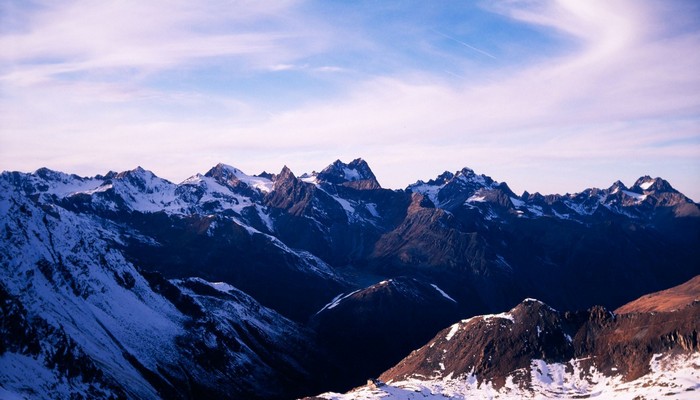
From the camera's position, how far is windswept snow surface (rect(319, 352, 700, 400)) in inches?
6673

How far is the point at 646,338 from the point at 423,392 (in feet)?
223

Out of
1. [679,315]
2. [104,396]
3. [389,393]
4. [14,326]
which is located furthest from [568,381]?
[14,326]

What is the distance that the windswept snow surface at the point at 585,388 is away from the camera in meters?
170

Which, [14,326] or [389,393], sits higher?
[14,326]

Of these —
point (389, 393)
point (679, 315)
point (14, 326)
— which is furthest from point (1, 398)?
point (679, 315)

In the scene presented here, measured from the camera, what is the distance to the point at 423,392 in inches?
7672

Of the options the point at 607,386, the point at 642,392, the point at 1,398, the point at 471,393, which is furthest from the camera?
the point at 471,393

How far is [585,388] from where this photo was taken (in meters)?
187

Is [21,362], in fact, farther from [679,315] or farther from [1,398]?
[679,315]

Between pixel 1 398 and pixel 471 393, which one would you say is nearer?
pixel 1 398

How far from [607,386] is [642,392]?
13.8 m

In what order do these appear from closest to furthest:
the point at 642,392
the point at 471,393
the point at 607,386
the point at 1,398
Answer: the point at 1,398, the point at 642,392, the point at 607,386, the point at 471,393

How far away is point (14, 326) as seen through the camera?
641ft

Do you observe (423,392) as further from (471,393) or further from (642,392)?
(642,392)
